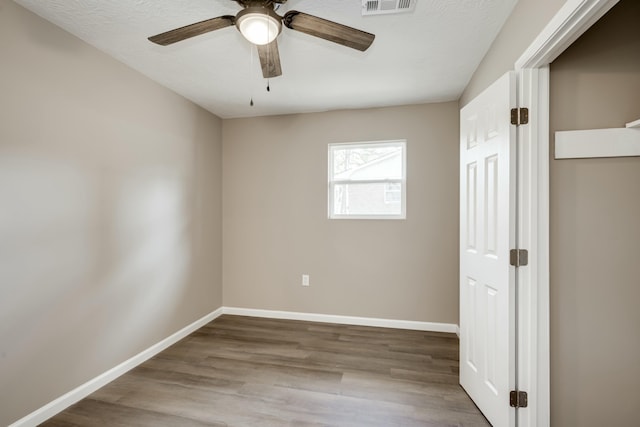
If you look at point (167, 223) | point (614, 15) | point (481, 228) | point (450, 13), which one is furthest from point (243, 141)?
point (614, 15)

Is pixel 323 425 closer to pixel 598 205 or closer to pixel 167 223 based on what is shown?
pixel 598 205

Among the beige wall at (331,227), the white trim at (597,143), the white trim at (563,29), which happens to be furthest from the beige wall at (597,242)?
the beige wall at (331,227)

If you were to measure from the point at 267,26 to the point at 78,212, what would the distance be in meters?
1.86

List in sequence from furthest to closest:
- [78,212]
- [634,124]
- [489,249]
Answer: [78,212]
[489,249]
[634,124]

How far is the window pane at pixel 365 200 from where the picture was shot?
350 cm

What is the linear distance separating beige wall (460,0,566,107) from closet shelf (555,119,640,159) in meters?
0.56

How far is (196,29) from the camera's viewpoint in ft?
5.26

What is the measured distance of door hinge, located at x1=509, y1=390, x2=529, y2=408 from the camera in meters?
1.61

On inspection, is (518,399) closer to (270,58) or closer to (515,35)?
(515,35)

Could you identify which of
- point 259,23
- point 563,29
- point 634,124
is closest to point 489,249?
point 634,124

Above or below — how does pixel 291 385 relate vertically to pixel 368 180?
below

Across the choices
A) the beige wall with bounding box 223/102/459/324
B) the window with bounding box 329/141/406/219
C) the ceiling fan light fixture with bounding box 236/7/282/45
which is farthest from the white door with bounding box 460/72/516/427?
the ceiling fan light fixture with bounding box 236/7/282/45

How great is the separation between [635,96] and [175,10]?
2.59m

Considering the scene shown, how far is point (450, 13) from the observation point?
184 cm
